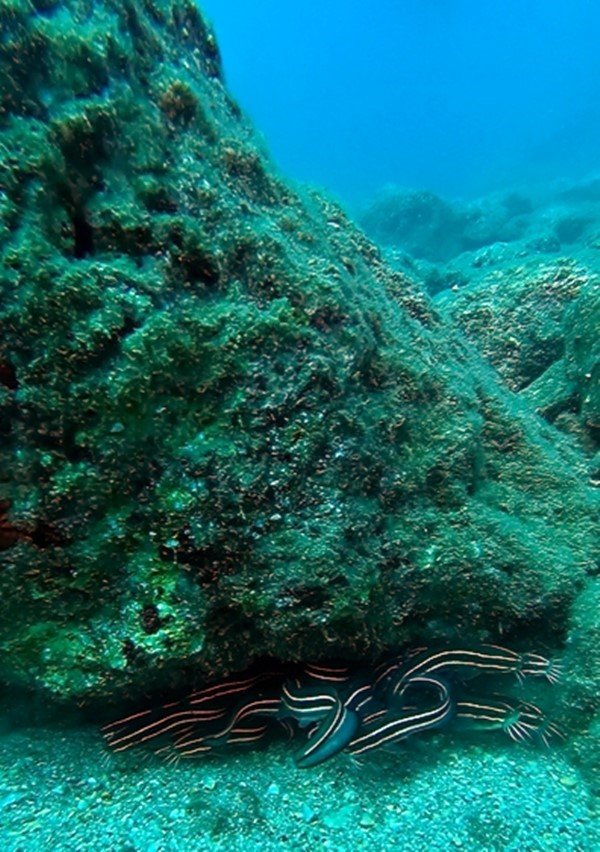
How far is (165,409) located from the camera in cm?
273

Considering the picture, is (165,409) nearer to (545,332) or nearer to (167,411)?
(167,411)

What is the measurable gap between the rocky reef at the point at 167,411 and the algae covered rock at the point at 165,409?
0.4 inches

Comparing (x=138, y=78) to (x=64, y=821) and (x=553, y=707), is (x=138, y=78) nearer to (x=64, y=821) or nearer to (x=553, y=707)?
(x=64, y=821)

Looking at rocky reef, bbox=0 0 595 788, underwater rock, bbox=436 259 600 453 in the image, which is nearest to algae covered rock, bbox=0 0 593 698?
rocky reef, bbox=0 0 595 788

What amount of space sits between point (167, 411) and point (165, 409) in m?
0.02

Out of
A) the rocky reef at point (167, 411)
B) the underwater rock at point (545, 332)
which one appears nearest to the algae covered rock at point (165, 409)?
the rocky reef at point (167, 411)

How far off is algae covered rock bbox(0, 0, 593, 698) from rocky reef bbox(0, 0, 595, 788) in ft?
0.04

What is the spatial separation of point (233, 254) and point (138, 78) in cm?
109

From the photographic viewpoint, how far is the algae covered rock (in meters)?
2.53

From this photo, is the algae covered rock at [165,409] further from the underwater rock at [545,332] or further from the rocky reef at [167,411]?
the underwater rock at [545,332]

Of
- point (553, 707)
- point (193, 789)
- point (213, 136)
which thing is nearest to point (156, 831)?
point (193, 789)

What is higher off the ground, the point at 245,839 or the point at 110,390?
the point at 110,390

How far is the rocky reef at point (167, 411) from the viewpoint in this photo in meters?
2.53

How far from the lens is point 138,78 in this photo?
116 inches
